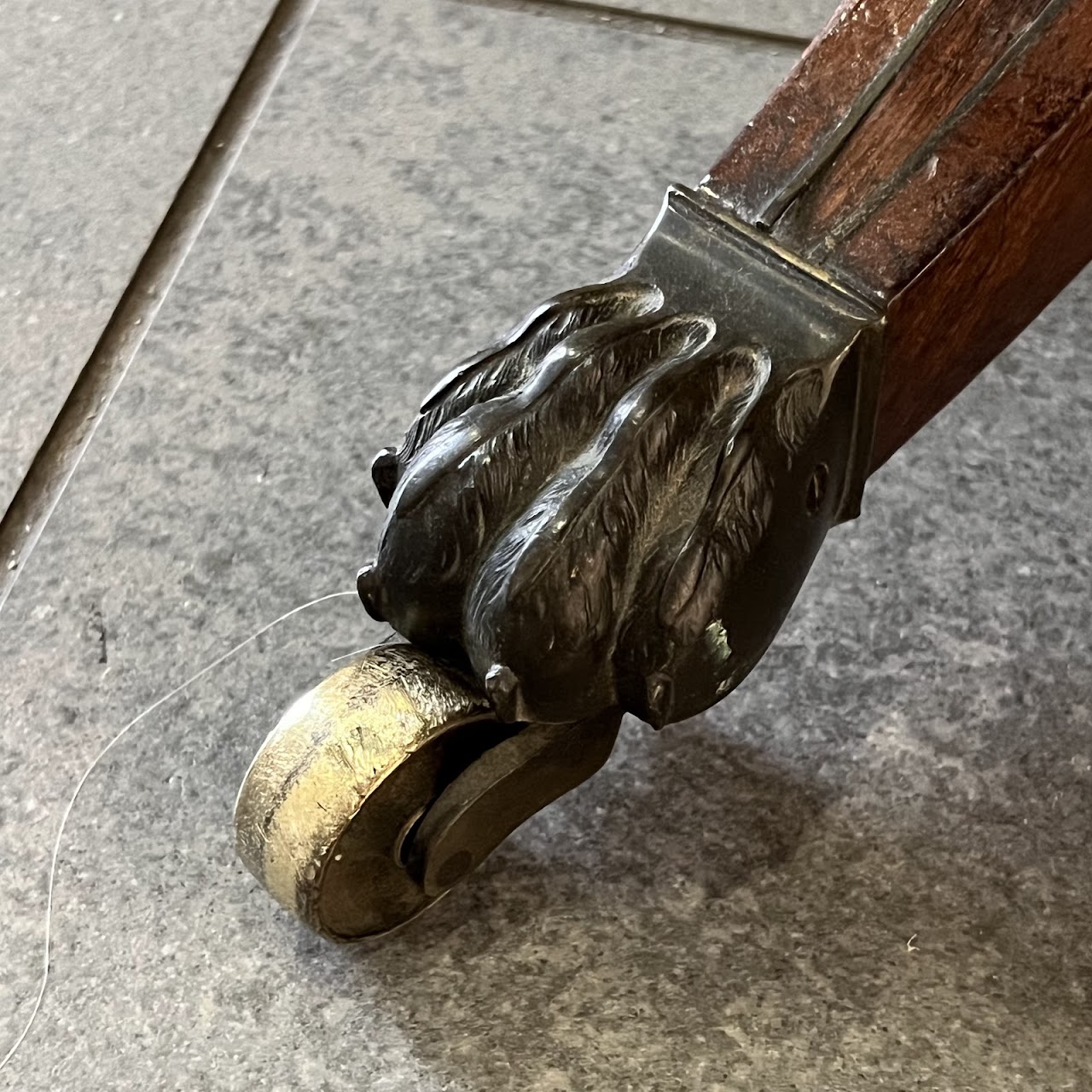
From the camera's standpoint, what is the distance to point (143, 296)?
932 millimetres

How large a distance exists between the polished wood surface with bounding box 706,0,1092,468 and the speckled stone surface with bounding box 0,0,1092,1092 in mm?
215

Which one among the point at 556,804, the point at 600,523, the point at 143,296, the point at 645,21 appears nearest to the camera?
the point at 600,523

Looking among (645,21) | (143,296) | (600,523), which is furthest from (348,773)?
(645,21)

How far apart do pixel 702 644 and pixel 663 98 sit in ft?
2.32

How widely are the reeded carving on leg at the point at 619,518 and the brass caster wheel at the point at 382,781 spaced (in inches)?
1.0

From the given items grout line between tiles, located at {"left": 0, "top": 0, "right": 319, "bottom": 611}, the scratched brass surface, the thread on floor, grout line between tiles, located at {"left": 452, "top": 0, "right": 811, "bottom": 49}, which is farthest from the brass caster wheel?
grout line between tiles, located at {"left": 452, "top": 0, "right": 811, "bottom": 49}

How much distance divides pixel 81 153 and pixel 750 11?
58 cm

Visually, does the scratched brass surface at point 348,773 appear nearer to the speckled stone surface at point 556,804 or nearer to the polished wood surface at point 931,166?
the speckled stone surface at point 556,804

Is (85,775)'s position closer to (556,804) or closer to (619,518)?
(556,804)

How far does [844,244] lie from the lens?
0.51 m

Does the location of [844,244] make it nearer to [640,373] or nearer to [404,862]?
[640,373]

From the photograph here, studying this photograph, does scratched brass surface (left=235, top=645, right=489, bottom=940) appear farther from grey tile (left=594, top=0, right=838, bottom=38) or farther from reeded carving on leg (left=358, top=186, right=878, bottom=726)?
grey tile (left=594, top=0, right=838, bottom=38)

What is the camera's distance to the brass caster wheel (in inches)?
20.0

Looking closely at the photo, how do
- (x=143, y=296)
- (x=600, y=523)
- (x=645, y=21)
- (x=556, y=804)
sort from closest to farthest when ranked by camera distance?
(x=600, y=523), (x=556, y=804), (x=143, y=296), (x=645, y=21)
